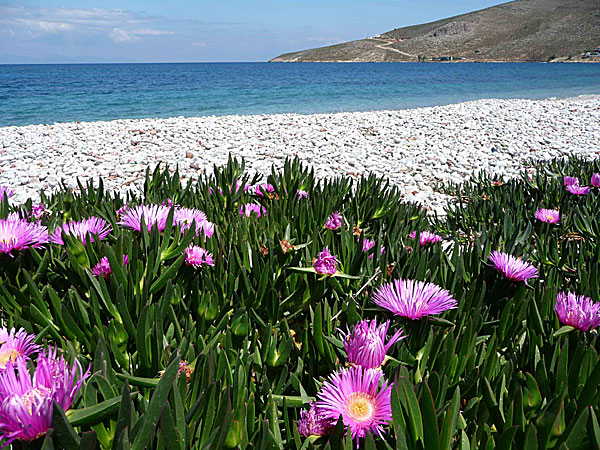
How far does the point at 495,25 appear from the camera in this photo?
78438 mm

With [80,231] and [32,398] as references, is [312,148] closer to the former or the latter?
[80,231]

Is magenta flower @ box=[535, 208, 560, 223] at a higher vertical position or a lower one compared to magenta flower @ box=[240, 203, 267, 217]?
lower

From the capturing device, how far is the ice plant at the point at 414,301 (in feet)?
2.89

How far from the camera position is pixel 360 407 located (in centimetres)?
68

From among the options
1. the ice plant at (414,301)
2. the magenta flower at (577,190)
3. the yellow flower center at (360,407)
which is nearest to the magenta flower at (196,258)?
the ice plant at (414,301)

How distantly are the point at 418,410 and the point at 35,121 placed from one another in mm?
14290

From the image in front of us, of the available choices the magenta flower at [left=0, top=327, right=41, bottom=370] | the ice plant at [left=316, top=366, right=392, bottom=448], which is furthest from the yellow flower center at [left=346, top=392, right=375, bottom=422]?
the magenta flower at [left=0, top=327, right=41, bottom=370]

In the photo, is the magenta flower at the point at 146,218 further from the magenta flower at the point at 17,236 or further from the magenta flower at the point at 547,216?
the magenta flower at the point at 547,216

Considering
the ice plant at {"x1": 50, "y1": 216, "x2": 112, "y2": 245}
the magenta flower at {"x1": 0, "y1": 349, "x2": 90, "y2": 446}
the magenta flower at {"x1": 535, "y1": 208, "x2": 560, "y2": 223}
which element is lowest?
the magenta flower at {"x1": 535, "y1": 208, "x2": 560, "y2": 223}

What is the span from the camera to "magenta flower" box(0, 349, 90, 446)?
0.52 metres

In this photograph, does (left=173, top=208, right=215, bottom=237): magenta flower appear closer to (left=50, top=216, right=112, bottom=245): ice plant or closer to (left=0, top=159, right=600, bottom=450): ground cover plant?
(left=0, top=159, right=600, bottom=450): ground cover plant

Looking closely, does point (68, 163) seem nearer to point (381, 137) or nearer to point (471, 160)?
point (381, 137)

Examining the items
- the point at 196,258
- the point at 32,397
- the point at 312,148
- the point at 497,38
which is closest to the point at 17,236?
the point at 196,258

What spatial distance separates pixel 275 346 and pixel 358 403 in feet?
0.87
